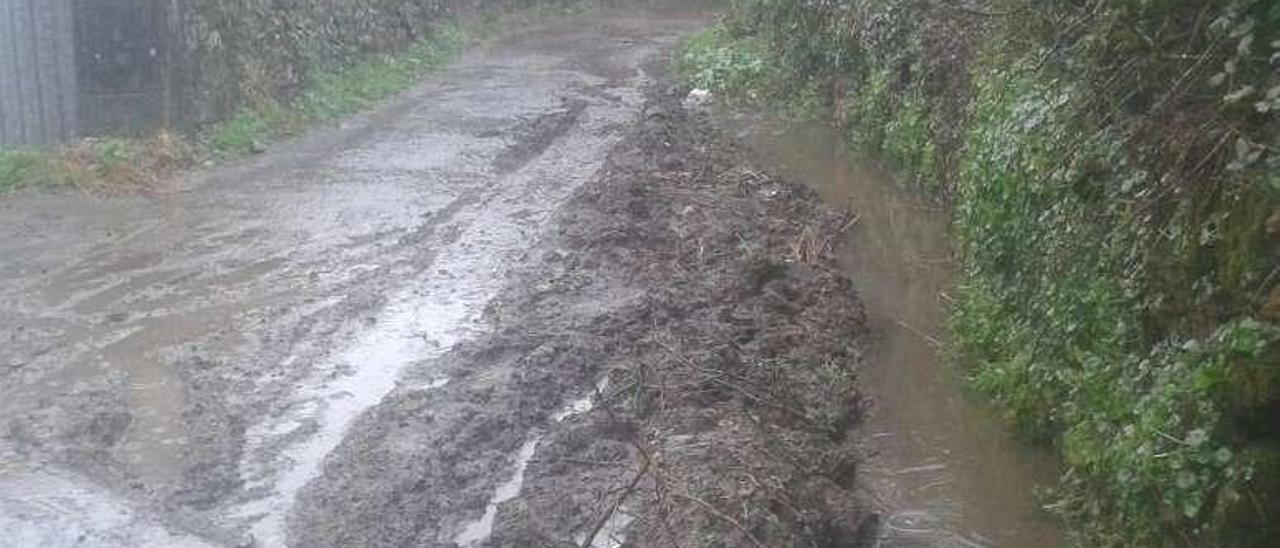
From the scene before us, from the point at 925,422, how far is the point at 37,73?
935 centimetres

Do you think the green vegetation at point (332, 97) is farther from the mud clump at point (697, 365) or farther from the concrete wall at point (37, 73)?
the mud clump at point (697, 365)

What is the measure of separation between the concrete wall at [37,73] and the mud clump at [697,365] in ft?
16.8

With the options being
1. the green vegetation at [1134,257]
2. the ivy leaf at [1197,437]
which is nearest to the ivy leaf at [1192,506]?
the green vegetation at [1134,257]

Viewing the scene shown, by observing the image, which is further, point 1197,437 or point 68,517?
point 68,517

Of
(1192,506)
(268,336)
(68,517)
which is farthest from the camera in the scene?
(268,336)

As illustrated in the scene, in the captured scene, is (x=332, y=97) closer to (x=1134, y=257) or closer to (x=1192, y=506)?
(x=1134, y=257)

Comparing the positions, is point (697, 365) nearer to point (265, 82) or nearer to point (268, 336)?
point (268, 336)

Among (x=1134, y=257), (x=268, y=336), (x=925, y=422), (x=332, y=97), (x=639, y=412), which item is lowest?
(x=332, y=97)

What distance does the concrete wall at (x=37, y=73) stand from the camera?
13945mm

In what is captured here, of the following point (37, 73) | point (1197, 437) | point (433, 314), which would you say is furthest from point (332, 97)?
point (1197, 437)

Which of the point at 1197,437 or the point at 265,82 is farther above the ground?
the point at 1197,437

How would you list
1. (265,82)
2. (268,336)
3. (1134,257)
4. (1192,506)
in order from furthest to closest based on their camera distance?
(265,82)
(268,336)
(1134,257)
(1192,506)

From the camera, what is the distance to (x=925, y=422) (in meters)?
8.82

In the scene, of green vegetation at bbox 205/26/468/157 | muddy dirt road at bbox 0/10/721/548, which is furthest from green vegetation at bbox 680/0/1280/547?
green vegetation at bbox 205/26/468/157
